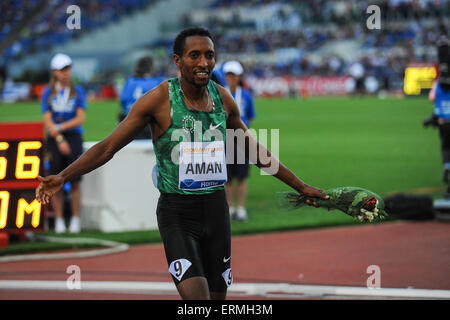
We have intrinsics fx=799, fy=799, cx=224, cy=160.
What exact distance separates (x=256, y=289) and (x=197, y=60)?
9.70 ft

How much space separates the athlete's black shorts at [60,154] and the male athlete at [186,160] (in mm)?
5744

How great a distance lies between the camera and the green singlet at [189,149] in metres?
4.77

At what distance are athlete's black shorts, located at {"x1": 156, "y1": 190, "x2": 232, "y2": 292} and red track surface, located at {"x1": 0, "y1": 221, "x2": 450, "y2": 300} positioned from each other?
220 centimetres

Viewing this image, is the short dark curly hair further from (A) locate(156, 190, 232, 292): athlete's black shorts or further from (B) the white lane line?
(B) the white lane line

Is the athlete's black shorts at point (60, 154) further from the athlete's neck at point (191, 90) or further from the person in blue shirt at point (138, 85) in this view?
the athlete's neck at point (191, 90)

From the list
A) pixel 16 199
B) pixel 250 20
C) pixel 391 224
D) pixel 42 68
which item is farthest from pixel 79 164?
pixel 250 20

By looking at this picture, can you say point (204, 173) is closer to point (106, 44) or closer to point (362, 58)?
point (362, 58)

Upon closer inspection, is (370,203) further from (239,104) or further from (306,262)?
(239,104)

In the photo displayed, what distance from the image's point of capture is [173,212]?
4805 mm

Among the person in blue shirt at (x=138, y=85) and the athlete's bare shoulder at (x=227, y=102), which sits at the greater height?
the person in blue shirt at (x=138, y=85)

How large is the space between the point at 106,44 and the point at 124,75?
573 cm

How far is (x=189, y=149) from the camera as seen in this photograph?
15.8 feet

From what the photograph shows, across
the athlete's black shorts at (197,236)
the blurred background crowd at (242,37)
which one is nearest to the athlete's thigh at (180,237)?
the athlete's black shorts at (197,236)

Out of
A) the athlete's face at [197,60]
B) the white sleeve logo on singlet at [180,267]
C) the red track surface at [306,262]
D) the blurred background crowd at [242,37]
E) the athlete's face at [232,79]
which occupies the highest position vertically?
the blurred background crowd at [242,37]
